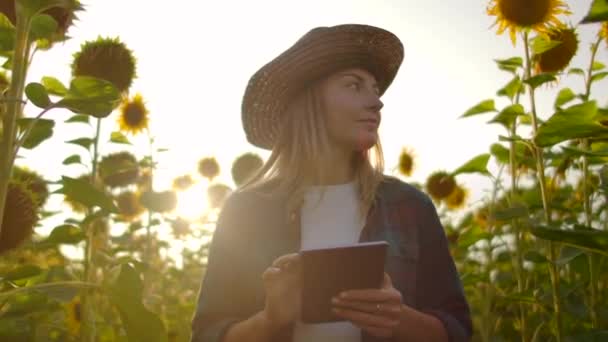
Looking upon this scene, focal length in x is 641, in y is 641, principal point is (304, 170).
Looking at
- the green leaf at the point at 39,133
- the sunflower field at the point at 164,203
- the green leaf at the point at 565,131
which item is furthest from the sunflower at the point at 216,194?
the green leaf at the point at 565,131

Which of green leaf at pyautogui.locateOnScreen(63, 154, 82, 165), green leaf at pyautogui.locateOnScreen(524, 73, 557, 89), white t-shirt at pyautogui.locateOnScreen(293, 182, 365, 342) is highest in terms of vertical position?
green leaf at pyautogui.locateOnScreen(524, 73, 557, 89)

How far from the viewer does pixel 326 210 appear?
7.52ft

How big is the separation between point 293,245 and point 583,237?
45.9 inches

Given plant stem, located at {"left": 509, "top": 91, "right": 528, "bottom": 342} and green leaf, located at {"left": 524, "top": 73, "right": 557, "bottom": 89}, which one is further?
plant stem, located at {"left": 509, "top": 91, "right": 528, "bottom": 342}

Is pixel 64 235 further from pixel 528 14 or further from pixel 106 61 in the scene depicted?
pixel 528 14

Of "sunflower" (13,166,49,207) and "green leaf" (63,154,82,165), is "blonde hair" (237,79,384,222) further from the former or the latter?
"green leaf" (63,154,82,165)

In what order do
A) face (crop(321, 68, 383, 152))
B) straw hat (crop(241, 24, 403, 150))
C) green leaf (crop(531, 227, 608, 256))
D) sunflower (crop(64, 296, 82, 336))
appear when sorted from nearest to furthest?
green leaf (crop(531, 227, 608, 256)) → face (crop(321, 68, 383, 152)) → straw hat (crop(241, 24, 403, 150)) → sunflower (crop(64, 296, 82, 336))

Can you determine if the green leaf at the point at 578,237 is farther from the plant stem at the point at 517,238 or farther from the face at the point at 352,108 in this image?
the plant stem at the point at 517,238

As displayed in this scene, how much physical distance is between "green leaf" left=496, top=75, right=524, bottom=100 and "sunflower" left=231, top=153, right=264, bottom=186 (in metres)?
2.90

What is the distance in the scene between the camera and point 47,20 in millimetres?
1728

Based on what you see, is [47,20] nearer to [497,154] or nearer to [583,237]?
[583,237]

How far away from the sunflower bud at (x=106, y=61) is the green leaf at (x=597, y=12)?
8.04ft

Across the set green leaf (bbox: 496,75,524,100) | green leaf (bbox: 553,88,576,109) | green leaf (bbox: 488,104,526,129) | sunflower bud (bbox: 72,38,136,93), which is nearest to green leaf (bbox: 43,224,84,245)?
sunflower bud (bbox: 72,38,136,93)

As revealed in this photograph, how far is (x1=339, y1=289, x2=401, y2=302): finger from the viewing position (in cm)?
170
